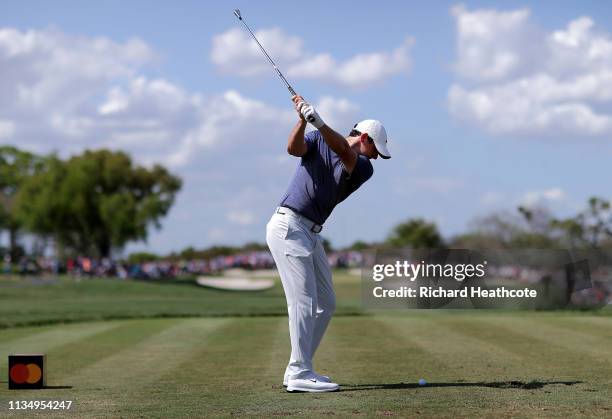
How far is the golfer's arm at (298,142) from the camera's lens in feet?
28.9

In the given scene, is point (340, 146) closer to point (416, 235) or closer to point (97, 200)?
point (97, 200)

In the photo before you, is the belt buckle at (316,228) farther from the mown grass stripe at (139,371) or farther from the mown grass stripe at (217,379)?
the mown grass stripe at (139,371)

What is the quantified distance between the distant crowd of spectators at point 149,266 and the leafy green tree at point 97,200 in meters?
2.67

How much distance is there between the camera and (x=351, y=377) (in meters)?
10.6

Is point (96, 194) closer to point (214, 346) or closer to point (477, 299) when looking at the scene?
point (477, 299)

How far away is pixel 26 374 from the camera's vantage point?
9688 mm

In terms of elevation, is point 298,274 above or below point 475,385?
above

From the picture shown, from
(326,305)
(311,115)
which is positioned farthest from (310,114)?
(326,305)

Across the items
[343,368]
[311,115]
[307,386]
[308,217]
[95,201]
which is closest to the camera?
[311,115]

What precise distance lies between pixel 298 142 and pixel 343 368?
3.66 metres

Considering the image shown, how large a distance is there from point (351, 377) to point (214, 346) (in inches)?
192

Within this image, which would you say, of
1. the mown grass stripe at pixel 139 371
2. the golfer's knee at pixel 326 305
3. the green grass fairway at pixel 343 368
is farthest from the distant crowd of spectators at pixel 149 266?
the golfer's knee at pixel 326 305

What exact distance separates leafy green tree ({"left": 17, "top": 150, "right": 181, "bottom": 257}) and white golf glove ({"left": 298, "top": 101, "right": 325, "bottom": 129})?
82.3 metres

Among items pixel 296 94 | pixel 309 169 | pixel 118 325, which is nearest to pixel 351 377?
pixel 309 169
